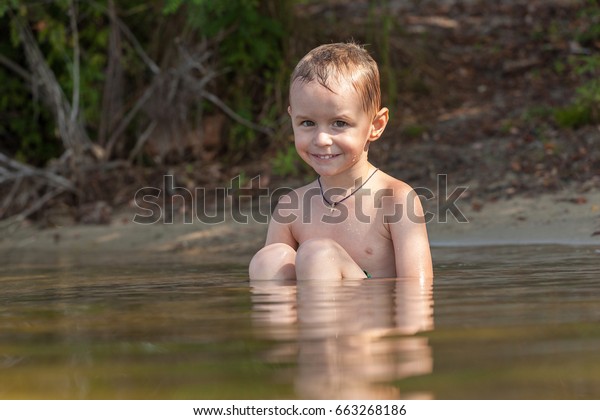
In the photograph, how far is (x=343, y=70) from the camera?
165 inches

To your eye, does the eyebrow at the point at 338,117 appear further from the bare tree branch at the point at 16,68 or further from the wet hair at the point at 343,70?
the bare tree branch at the point at 16,68

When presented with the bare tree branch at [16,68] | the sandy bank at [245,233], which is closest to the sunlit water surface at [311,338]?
the sandy bank at [245,233]

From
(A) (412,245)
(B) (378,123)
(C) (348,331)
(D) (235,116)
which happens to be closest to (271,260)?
(A) (412,245)

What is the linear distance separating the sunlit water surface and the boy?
6.3 inches

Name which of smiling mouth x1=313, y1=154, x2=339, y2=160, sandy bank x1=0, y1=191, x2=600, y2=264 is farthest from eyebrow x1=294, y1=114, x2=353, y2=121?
sandy bank x1=0, y1=191, x2=600, y2=264

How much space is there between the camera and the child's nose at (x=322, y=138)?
4.16 meters

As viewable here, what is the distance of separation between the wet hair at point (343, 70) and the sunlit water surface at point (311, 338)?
828 millimetres

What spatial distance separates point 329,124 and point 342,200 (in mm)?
409

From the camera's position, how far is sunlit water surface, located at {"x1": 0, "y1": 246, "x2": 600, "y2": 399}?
1.94 meters

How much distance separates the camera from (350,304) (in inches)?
125

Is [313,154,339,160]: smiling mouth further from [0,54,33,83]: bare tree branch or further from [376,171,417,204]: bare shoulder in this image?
[0,54,33,83]: bare tree branch

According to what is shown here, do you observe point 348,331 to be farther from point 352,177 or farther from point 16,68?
point 16,68

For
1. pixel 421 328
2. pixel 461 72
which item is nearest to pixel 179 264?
pixel 421 328

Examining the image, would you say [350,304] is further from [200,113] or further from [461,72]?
[461,72]
